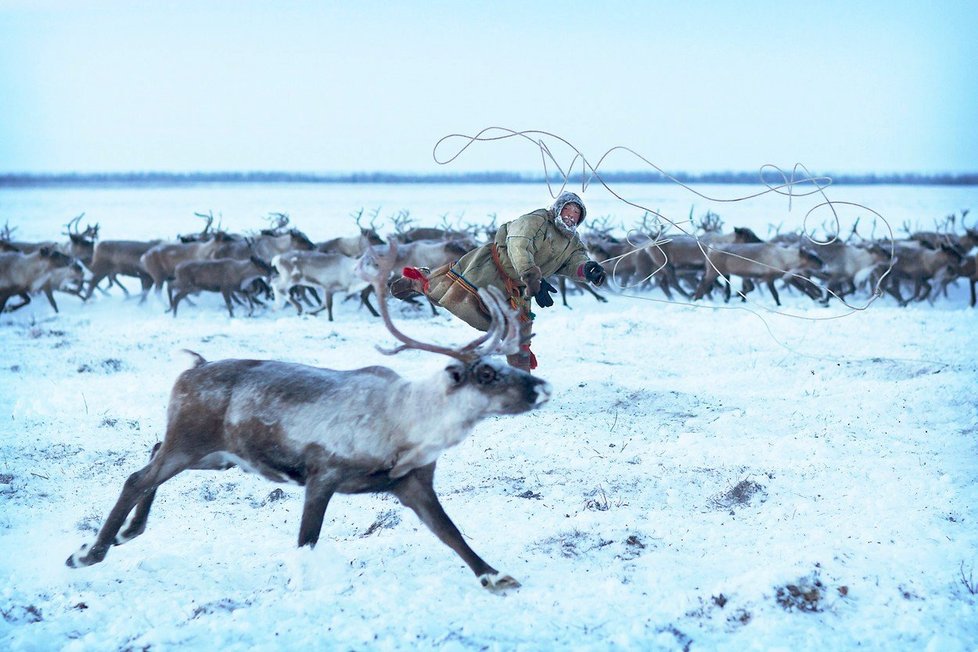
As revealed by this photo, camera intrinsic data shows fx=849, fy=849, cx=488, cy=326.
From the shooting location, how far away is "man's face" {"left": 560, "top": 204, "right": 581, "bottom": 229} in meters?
5.11

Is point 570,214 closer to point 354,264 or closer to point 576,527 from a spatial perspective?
point 576,527

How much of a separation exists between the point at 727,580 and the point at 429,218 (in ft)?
95.9

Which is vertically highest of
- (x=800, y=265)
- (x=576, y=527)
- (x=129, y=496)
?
(x=129, y=496)

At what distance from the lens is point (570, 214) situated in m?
5.14

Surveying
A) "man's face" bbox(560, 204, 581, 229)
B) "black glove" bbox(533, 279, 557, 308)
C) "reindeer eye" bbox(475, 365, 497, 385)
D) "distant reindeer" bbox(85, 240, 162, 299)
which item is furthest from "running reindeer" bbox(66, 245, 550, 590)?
"distant reindeer" bbox(85, 240, 162, 299)

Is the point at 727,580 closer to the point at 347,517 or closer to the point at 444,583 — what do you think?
the point at 444,583

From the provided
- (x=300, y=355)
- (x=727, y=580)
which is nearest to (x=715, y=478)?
(x=727, y=580)

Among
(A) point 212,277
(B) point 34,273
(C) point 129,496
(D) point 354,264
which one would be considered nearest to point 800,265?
(D) point 354,264

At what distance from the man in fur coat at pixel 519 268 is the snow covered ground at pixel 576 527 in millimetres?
1011

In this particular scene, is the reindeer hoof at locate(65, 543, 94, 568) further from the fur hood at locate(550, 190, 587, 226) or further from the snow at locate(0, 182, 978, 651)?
the fur hood at locate(550, 190, 587, 226)

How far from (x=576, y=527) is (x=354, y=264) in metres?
8.54

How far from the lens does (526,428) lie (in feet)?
19.5

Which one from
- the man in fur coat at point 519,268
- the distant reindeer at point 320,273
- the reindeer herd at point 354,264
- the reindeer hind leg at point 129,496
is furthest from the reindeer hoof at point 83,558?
the distant reindeer at point 320,273

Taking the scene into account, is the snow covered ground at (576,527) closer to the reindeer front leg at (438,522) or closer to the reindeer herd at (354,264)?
the reindeer front leg at (438,522)
